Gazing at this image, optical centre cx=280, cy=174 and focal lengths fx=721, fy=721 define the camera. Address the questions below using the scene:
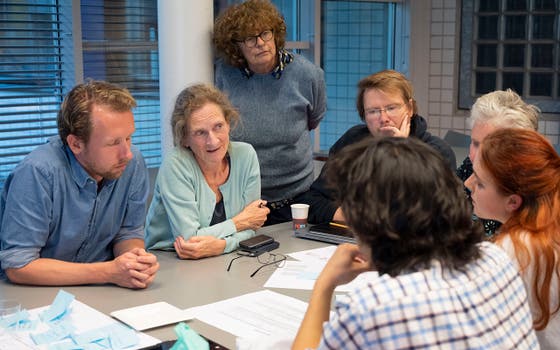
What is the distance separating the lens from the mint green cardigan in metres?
2.54

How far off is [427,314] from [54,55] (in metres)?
3.01

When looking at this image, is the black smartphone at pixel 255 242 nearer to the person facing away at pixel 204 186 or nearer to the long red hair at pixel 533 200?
the person facing away at pixel 204 186

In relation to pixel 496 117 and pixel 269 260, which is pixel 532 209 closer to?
pixel 496 117

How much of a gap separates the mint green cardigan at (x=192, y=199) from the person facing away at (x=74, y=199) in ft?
0.82

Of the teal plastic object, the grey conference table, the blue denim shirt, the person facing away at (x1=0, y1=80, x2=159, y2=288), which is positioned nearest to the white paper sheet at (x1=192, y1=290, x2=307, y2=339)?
the grey conference table

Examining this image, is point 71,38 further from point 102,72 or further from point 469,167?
point 469,167

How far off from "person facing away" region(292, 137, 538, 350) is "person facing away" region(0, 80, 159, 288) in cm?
110

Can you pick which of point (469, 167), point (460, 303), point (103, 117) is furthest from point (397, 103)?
point (460, 303)

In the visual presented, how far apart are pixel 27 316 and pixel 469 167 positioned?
176 cm

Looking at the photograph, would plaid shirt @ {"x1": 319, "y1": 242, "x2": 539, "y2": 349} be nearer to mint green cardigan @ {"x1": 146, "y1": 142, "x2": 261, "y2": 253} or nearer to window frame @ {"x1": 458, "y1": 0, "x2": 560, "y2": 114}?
mint green cardigan @ {"x1": 146, "y1": 142, "x2": 261, "y2": 253}

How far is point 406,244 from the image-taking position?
118 cm

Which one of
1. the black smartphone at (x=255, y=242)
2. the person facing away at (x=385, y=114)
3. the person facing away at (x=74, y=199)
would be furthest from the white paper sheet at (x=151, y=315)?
the person facing away at (x=385, y=114)

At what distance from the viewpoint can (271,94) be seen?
3.09 metres

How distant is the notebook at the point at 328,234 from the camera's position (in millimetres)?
2674
